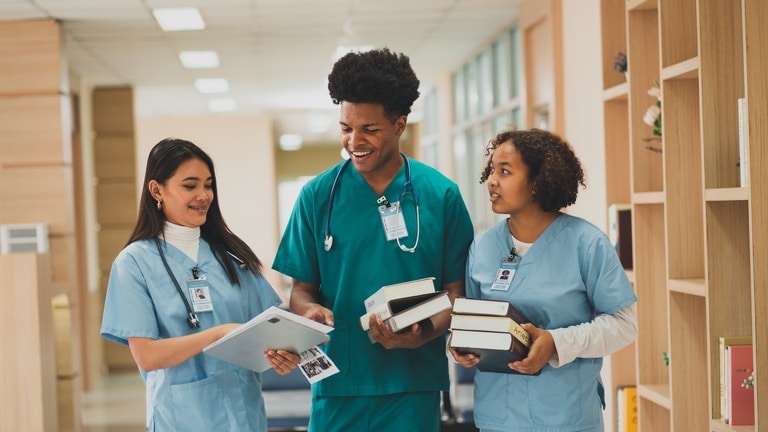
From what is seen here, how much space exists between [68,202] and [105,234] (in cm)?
317

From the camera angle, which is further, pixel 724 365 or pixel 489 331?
pixel 724 365

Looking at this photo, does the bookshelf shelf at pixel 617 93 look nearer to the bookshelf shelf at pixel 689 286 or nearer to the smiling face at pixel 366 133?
the bookshelf shelf at pixel 689 286

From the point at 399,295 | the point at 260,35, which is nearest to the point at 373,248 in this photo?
the point at 399,295

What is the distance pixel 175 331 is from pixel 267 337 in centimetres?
29

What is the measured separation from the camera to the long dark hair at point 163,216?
231cm

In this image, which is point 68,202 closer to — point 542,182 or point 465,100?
point 465,100

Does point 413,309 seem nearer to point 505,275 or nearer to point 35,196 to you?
point 505,275

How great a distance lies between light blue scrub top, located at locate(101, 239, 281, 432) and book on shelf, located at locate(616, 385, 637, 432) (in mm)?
2140

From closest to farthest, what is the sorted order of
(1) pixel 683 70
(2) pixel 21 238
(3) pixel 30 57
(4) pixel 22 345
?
(1) pixel 683 70
(4) pixel 22 345
(2) pixel 21 238
(3) pixel 30 57

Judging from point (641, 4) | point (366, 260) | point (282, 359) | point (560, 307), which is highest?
point (641, 4)

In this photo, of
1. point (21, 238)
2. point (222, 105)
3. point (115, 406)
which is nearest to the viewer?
point (21, 238)

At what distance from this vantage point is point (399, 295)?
2.10 m

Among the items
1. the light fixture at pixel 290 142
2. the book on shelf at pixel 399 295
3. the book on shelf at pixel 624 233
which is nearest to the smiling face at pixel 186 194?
the book on shelf at pixel 399 295

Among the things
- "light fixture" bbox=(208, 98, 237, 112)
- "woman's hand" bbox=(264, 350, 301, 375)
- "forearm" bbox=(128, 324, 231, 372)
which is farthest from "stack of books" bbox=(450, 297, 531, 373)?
"light fixture" bbox=(208, 98, 237, 112)
